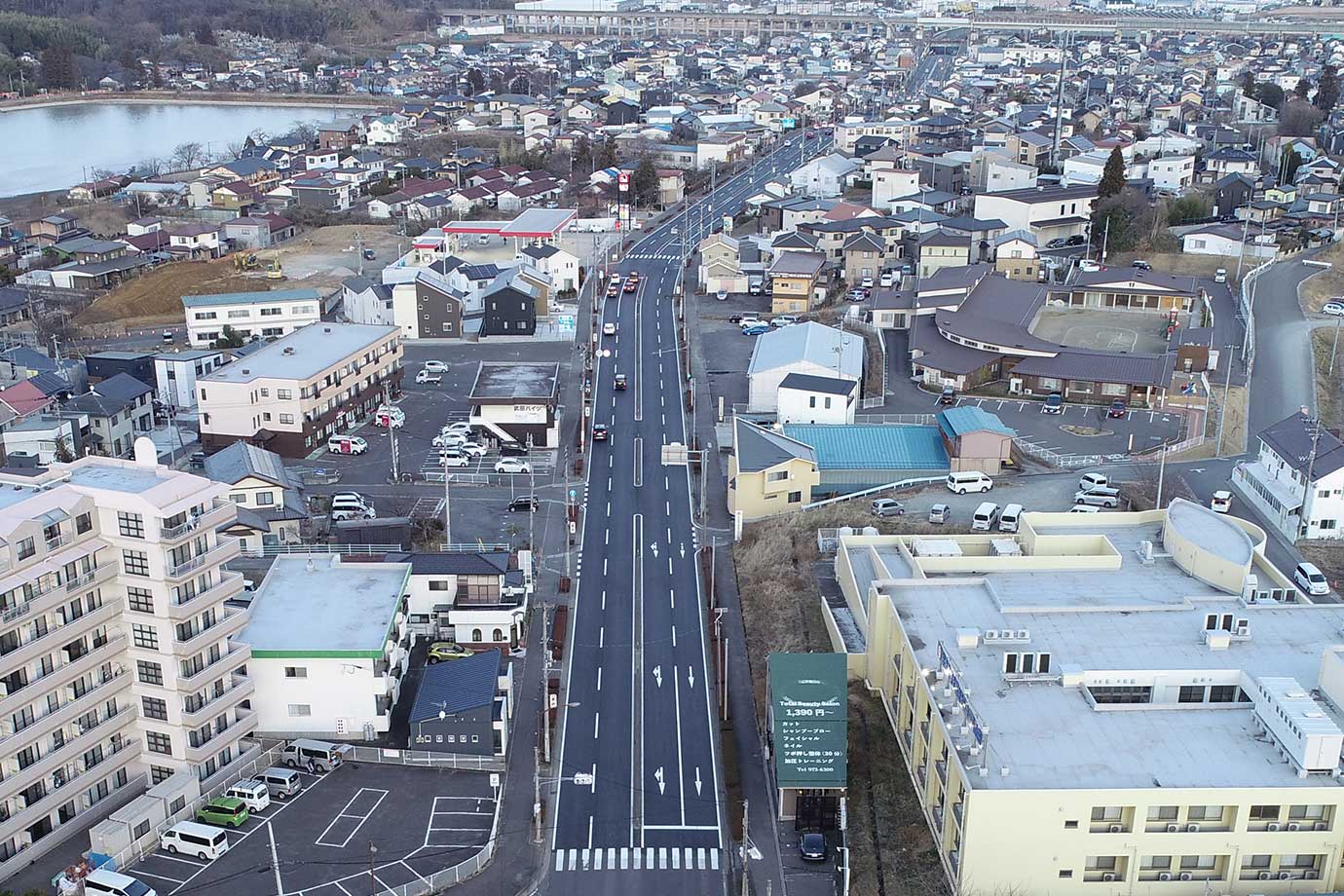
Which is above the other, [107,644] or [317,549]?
[107,644]

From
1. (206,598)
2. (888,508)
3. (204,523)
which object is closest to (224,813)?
(206,598)

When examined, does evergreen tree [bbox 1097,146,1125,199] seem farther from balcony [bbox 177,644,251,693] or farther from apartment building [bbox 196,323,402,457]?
balcony [bbox 177,644,251,693]

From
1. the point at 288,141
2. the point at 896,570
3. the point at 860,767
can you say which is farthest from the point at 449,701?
the point at 288,141

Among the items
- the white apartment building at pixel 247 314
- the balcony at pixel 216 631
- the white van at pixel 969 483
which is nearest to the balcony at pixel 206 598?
the balcony at pixel 216 631

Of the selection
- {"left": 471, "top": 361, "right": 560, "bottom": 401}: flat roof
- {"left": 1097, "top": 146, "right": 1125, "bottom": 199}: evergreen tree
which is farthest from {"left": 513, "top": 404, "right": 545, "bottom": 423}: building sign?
{"left": 1097, "top": 146, "right": 1125, "bottom": 199}: evergreen tree

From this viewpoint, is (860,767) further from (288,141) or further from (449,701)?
(288,141)

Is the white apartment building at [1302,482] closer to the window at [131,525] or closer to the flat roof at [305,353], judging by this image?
the window at [131,525]

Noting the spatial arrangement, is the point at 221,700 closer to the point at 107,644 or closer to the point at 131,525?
the point at 107,644
